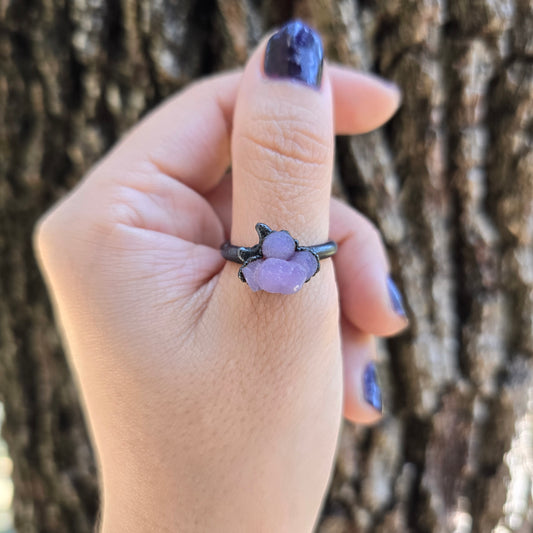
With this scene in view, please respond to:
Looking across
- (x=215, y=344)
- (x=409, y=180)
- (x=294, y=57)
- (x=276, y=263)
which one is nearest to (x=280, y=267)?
(x=276, y=263)

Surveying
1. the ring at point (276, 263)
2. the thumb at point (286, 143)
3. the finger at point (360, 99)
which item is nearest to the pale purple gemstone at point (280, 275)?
the ring at point (276, 263)

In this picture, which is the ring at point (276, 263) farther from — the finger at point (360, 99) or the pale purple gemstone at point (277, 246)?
the finger at point (360, 99)

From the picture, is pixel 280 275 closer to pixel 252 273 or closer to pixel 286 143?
pixel 252 273

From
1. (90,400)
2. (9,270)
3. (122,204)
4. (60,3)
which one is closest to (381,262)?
(122,204)

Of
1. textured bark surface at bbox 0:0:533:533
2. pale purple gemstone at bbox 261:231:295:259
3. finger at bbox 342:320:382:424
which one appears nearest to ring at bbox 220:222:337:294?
pale purple gemstone at bbox 261:231:295:259

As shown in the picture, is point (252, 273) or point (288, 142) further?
point (288, 142)

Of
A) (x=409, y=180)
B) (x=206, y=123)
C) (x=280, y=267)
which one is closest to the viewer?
(x=280, y=267)

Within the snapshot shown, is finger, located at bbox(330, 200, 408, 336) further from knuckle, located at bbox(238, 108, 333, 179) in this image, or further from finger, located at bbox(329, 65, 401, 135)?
knuckle, located at bbox(238, 108, 333, 179)
